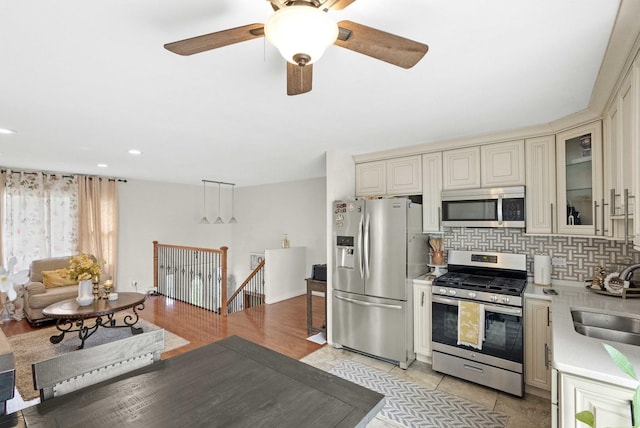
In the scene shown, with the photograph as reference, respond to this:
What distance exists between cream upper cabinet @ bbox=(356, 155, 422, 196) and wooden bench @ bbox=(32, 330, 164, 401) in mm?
2793

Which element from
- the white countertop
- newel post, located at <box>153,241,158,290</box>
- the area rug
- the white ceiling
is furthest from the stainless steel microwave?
newel post, located at <box>153,241,158,290</box>

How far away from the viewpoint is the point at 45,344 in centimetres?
362

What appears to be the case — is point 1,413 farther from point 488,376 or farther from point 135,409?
point 488,376

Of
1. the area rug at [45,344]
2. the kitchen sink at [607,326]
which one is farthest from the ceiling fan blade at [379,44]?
the area rug at [45,344]

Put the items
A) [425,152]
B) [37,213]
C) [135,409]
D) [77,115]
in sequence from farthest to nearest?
[37,213] < [425,152] < [77,115] < [135,409]

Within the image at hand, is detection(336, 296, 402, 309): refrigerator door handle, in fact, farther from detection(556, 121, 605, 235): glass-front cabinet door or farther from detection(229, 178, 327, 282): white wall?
detection(229, 178, 327, 282): white wall

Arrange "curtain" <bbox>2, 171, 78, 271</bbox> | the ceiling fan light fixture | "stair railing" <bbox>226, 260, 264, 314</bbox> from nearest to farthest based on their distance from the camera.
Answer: the ceiling fan light fixture < "curtain" <bbox>2, 171, 78, 271</bbox> < "stair railing" <bbox>226, 260, 264, 314</bbox>

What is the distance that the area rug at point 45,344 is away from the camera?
300 cm

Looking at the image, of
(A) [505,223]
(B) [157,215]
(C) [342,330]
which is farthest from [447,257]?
(B) [157,215]

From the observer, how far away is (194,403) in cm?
116

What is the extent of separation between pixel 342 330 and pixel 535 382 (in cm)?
182

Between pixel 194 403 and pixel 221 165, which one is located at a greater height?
pixel 221 165

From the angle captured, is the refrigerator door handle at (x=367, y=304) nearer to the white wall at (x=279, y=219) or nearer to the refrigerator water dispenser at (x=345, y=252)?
the refrigerator water dispenser at (x=345, y=252)

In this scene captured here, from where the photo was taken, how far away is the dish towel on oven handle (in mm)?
2666
